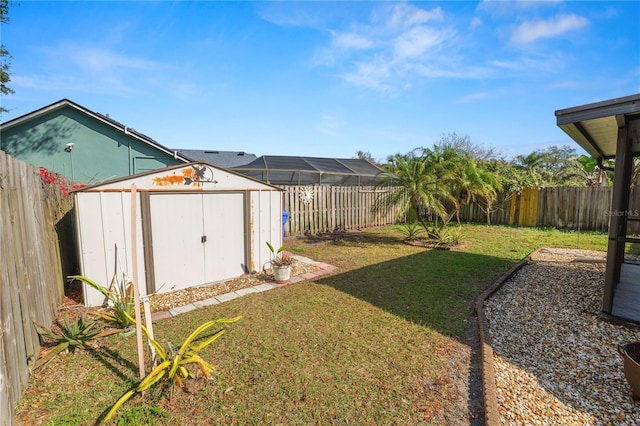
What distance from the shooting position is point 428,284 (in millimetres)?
5168

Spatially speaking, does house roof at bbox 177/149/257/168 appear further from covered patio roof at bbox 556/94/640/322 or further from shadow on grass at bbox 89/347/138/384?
covered patio roof at bbox 556/94/640/322

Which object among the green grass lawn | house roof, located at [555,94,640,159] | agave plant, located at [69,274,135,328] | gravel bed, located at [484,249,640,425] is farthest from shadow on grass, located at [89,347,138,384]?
house roof, located at [555,94,640,159]

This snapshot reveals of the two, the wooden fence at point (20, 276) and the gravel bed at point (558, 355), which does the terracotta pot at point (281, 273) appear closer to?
the wooden fence at point (20, 276)

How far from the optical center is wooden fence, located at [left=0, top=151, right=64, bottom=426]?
6.76 feet

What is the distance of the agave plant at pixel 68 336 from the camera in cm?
290

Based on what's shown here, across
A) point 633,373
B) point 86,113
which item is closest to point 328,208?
point 633,373

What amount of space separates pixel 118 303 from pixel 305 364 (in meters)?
2.55

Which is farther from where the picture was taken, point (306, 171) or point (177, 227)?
point (306, 171)

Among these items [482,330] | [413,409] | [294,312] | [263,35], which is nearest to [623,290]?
[482,330]

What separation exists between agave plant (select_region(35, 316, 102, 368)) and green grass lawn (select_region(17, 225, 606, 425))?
A: 0.35ft

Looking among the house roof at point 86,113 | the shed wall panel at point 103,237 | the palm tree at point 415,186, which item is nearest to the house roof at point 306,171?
the palm tree at point 415,186

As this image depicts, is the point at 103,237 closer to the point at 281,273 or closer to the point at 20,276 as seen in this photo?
the point at 20,276

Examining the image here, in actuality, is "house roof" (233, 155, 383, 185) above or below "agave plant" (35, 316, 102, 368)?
above

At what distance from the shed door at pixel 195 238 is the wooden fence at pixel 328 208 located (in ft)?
13.4
